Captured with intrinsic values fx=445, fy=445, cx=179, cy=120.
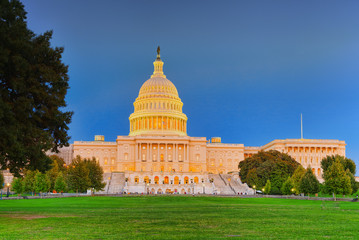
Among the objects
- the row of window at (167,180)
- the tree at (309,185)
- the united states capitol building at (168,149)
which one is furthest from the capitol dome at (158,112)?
the tree at (309,185)

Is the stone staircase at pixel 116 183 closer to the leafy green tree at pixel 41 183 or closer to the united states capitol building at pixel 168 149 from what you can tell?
the united states capitol building at pixel 168 149

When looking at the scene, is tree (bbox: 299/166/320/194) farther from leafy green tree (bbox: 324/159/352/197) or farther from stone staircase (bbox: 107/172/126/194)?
stone staircase (bbox: 107/172/126/194)

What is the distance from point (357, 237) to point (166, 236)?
7.54m

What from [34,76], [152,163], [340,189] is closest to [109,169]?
[152,163]

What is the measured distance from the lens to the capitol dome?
154 m

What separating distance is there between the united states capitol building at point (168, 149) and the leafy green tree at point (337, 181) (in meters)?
61.4

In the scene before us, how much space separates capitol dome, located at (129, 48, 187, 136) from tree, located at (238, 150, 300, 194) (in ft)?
134

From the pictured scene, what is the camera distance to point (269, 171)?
103125 millimetres

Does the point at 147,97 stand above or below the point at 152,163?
above

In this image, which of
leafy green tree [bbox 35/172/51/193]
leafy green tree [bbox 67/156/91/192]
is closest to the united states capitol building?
leafy green tree [bbox 67/156/91/192]

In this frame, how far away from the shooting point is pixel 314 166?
14750 centimetres

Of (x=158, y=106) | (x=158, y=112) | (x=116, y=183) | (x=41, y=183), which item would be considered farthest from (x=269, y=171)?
(x=158, y=106)

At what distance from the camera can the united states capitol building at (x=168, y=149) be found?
142 metres

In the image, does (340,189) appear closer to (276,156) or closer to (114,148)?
(276,156)
